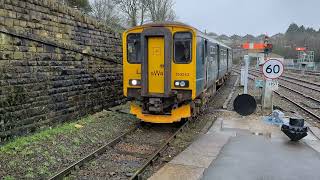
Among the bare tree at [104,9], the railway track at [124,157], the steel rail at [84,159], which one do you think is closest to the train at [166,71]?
the railway track at [124,157]

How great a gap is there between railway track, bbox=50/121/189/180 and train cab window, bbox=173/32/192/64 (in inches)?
74.3

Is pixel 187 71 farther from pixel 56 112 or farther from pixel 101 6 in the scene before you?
pixel 101 6

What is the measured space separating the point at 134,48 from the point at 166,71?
52.3 inches

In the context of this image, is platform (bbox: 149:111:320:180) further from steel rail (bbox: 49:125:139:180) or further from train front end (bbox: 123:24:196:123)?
steel rail (bbox: 49:125:139:180)

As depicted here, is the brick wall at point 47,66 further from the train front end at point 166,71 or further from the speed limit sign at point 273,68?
the speed limit sign at point 273,68

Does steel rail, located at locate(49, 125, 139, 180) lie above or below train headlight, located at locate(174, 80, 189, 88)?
below

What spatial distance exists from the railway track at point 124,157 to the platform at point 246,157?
66cm

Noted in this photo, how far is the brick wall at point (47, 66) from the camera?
7.88 m

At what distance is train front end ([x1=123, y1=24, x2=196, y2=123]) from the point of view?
982cm

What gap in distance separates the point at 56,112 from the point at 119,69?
465 centimetres

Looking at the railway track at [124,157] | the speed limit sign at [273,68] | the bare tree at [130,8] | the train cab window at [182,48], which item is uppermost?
the bare tree at [130,8]

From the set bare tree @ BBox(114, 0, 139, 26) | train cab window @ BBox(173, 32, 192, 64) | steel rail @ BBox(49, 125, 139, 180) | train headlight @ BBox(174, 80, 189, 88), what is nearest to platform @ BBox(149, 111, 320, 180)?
train headlight @ BBox(174, 80, 189, 88)

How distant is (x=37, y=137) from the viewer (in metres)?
8.16

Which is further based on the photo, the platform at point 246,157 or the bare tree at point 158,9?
the bare tree at point 158,9
